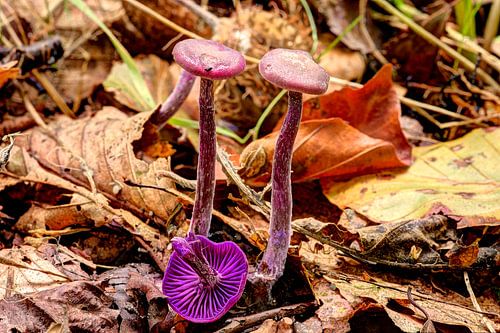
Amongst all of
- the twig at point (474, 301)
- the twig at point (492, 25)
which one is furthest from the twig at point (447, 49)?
the twig at point (474, 301)

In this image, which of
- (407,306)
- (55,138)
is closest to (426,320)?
(407,306)

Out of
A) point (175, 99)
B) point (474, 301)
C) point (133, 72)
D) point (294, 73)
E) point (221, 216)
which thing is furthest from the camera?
point (133, 72)

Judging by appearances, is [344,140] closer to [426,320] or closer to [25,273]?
[426,320]

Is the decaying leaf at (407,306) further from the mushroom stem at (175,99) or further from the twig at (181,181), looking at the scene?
the mushroom stem at (175,99)

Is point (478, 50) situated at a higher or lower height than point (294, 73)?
lower

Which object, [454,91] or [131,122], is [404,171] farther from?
[131,122]

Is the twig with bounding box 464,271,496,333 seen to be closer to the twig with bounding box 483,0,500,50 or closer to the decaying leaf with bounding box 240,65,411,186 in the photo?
the decaying leaf with bounding box 240,65,411,186

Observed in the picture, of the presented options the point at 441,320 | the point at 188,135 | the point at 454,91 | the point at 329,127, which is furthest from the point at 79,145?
the point at 454,91

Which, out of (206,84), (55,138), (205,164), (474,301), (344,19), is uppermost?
(206,84)
